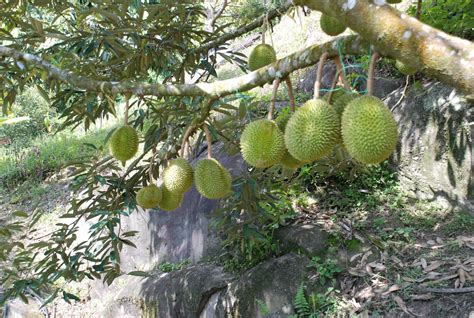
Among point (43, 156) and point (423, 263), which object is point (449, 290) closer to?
point (423, 263)

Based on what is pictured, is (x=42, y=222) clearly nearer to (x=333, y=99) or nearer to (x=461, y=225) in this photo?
(x=461, y=225)

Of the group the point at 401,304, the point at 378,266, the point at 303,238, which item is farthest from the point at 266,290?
the point at 401,304

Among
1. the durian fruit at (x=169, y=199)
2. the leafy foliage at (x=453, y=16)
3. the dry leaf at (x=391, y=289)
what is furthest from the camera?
the leafy foliage at (x=453, y=16)

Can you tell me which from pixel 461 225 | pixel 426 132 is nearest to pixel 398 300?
pixel 461 225

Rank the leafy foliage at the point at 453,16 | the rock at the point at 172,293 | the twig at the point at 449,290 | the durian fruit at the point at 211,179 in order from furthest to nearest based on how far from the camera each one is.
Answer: the rock at the point at 172,293, the leafy foliage at the point at 453,16, the twig at the point at 449,290, the durian fruit at the point at 211,179

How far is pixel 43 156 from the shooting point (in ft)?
21.2

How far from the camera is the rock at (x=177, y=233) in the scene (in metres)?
3.77

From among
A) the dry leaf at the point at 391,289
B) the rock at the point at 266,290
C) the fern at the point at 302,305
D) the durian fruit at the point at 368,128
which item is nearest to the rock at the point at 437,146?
the dry leaf at the point at 391,289

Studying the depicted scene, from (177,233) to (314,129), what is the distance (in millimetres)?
3289

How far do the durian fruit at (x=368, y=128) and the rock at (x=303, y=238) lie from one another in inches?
81.4

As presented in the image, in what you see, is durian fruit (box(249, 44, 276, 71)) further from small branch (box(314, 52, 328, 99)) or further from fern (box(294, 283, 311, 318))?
fern (box(294, 283, 311, 318))

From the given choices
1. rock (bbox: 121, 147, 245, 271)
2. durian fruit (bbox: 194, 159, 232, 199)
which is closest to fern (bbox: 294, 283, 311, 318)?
rock (bbox: 121, 147, 245, 271)

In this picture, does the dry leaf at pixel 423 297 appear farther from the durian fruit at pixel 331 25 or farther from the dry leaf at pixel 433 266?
the durian fruit at pixel 331 25

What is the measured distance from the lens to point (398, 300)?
235 cm
